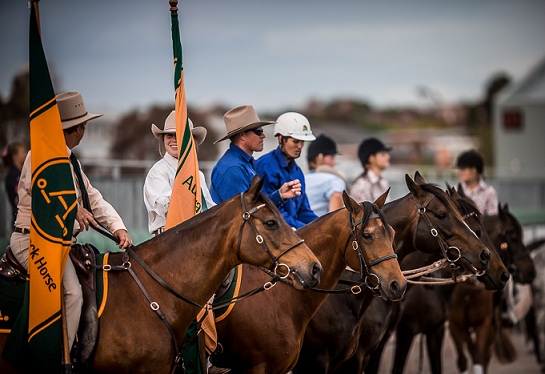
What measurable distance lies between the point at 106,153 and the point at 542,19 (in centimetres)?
3905

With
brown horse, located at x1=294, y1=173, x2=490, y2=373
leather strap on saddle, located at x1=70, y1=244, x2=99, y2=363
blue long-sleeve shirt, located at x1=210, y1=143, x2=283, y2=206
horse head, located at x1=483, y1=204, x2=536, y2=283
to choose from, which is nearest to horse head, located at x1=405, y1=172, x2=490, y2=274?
brown horse, located at x1=294, y1=173, x2=490, y2=373

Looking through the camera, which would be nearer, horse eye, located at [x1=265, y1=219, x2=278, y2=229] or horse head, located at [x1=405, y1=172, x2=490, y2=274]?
horse eye, located at [x1=265, y1=219, x2=278, y2=229]

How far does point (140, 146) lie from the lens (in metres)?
26.4

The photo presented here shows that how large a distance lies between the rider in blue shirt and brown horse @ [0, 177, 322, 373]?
6.81ft

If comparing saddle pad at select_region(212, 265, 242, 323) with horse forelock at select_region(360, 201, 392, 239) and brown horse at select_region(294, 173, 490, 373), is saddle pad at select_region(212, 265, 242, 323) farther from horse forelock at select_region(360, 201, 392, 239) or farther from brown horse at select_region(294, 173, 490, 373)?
horse forelock at select_region(360, 201, 392, 239)

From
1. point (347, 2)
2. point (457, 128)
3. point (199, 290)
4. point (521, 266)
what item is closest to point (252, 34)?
point (347, 2)

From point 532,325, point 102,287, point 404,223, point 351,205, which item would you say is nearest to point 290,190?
point 351,205

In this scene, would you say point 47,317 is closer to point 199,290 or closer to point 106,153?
point 199,290

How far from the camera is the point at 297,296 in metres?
7.34

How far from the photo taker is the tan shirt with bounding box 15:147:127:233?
5.94m

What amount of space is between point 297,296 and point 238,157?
1.38 metres

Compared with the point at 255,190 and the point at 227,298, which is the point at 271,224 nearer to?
the point at 255,190

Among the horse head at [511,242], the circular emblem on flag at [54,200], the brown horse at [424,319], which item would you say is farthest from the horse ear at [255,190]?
the horse head at [511,242]

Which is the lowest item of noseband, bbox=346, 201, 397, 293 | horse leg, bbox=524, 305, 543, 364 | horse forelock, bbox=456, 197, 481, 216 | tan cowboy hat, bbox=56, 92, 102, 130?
horse leg, bbox=524, 305, 543, 364
